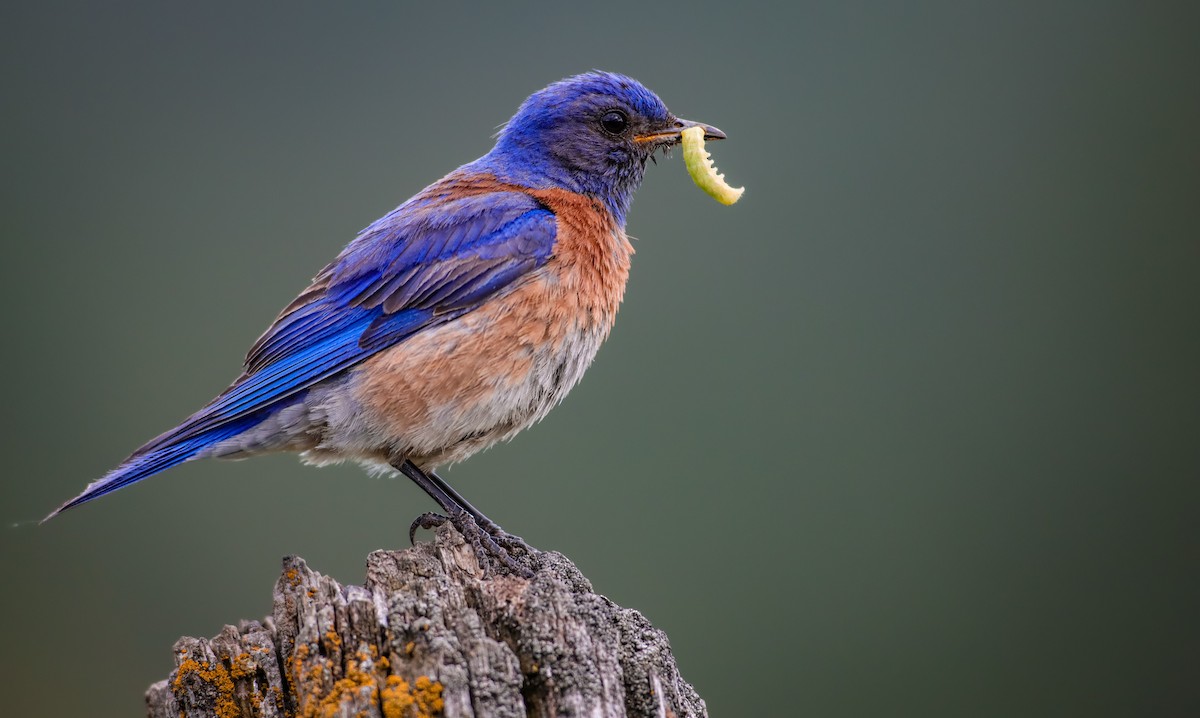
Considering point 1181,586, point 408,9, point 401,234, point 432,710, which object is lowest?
point 432,710

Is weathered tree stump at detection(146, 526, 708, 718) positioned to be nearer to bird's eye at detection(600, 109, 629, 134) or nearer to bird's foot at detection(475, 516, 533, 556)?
bird's foot at detection(475, 516, 533, 556)

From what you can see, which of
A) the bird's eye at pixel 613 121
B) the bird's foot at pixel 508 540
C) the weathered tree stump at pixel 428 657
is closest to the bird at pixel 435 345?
the bird's foot at pixel 508 540

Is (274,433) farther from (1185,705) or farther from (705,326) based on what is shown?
(1185,705)

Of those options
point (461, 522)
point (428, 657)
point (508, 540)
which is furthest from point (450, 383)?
point (428, 657)

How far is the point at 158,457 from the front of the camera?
165 inches

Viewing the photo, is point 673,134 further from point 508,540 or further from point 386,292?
point 508,540

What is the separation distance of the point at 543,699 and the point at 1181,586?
673 cm

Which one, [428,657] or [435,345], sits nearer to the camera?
[428,657]

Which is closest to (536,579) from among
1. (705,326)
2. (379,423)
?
(379,423)

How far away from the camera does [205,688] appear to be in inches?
123

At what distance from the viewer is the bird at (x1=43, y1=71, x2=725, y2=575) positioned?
14.5ft

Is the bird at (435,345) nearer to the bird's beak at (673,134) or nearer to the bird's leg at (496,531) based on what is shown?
the bird's leg at (496,531)

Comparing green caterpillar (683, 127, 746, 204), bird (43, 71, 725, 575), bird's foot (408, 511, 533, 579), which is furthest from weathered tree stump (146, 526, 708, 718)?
green caterpillar (683, 127, 746, 204)

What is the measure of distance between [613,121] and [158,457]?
2.46m
